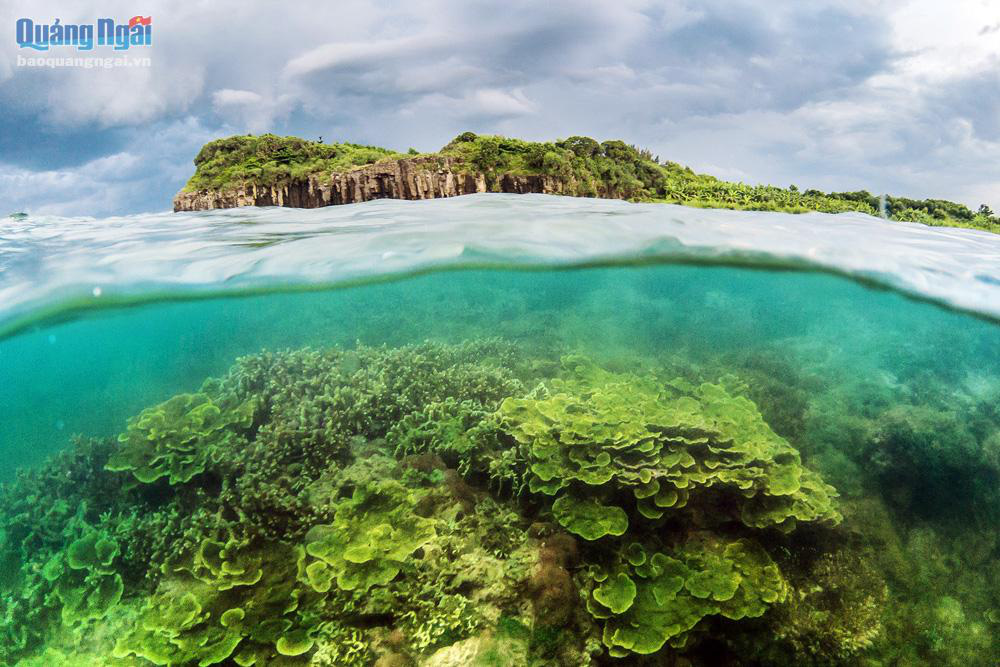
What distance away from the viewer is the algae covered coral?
16.0ft

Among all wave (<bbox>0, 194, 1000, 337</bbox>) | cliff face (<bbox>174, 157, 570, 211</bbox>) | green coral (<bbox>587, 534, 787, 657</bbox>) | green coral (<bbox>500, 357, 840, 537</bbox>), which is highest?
cliff face (<bbox>174, 157, 570, 211</bbox>)

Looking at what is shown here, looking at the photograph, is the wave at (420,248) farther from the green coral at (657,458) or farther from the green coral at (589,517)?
the green coral at (589,517)

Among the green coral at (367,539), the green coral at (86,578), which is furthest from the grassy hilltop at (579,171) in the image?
the green coral at (86,578)

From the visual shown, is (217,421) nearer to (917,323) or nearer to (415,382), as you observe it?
(415,382)

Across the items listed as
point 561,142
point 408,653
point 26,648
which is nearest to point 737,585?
point 408,653

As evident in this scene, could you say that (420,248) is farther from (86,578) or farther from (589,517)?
(86,578)

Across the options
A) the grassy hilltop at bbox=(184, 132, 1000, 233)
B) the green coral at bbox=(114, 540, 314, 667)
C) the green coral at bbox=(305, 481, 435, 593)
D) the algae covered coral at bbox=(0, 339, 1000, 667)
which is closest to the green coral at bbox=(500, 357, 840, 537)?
the algae covered coral at bbox=(0, 339, 1000, 667)

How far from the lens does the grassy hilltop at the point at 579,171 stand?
531 inches

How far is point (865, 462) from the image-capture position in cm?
762

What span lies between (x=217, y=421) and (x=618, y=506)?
523 centimetres

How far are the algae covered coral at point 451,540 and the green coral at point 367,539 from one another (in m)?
0.02

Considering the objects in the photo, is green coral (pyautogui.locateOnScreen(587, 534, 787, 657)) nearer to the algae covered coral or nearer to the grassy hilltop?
the algae covered coral

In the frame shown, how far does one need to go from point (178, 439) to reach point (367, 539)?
3.13 meters

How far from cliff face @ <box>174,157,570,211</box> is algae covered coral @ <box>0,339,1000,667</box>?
12.1 metres
